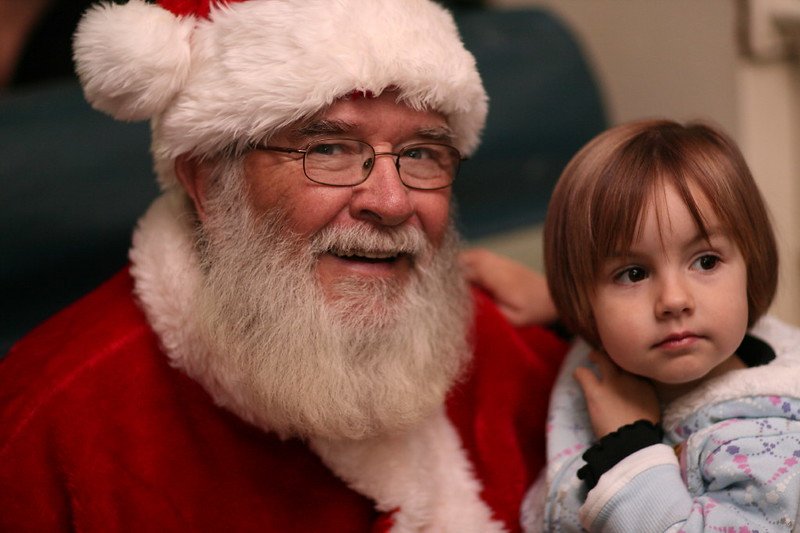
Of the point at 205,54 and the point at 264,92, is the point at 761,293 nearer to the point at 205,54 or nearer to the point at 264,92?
the point at 264,92

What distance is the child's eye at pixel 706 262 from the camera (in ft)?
4.33

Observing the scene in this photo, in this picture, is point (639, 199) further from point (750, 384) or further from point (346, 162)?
point (346, 162)

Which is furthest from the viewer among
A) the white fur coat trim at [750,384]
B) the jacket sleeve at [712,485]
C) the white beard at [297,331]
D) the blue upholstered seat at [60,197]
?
the blue upholstered seat at [60,197]

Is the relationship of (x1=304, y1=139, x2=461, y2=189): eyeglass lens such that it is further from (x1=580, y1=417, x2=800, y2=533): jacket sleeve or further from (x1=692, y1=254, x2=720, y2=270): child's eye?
(x1=580, y1=417, x2=800, y2=533): jacket sleeve

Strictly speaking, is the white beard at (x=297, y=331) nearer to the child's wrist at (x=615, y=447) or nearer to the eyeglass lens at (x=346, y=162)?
the eyeglass lens at (x=346, y=162)

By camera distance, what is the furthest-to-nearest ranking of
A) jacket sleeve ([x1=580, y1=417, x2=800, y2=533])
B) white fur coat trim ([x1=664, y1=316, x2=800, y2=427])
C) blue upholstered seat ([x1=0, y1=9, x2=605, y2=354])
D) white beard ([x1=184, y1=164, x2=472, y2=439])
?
blue upholstered seat ([x1=0, y1=9, x2=605, y2=354])
white beard ([x1=184, y1=164, x2=472, y2=439])
white fur coat trim ([x1=664, y1=316, x2=800, y2=427])
jacket sleeve ([x1=580, y1=417, x2=800, y2=533])

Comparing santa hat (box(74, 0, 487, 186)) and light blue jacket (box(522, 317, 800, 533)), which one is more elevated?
santa hat (box(74, 0, 487, 186))

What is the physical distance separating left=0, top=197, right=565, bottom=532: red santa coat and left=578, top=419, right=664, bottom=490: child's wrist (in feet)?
0.87

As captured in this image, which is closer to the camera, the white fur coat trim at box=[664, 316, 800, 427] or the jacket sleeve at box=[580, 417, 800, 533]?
the jacket sleeve at box=[580, 417, 800, 533]

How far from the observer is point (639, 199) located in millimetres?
1318

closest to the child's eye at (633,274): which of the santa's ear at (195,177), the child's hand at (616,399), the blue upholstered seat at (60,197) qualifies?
the child's hand at (616,399)

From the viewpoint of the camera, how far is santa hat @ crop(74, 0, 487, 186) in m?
1.37

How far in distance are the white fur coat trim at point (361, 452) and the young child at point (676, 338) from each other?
0.58 ft

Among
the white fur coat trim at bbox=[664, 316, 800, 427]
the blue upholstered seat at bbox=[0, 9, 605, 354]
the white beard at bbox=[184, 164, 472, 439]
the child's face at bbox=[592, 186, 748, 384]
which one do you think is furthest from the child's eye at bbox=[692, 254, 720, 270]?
the blue upholstered seat at bbox=[0, 9, 605, 354]
